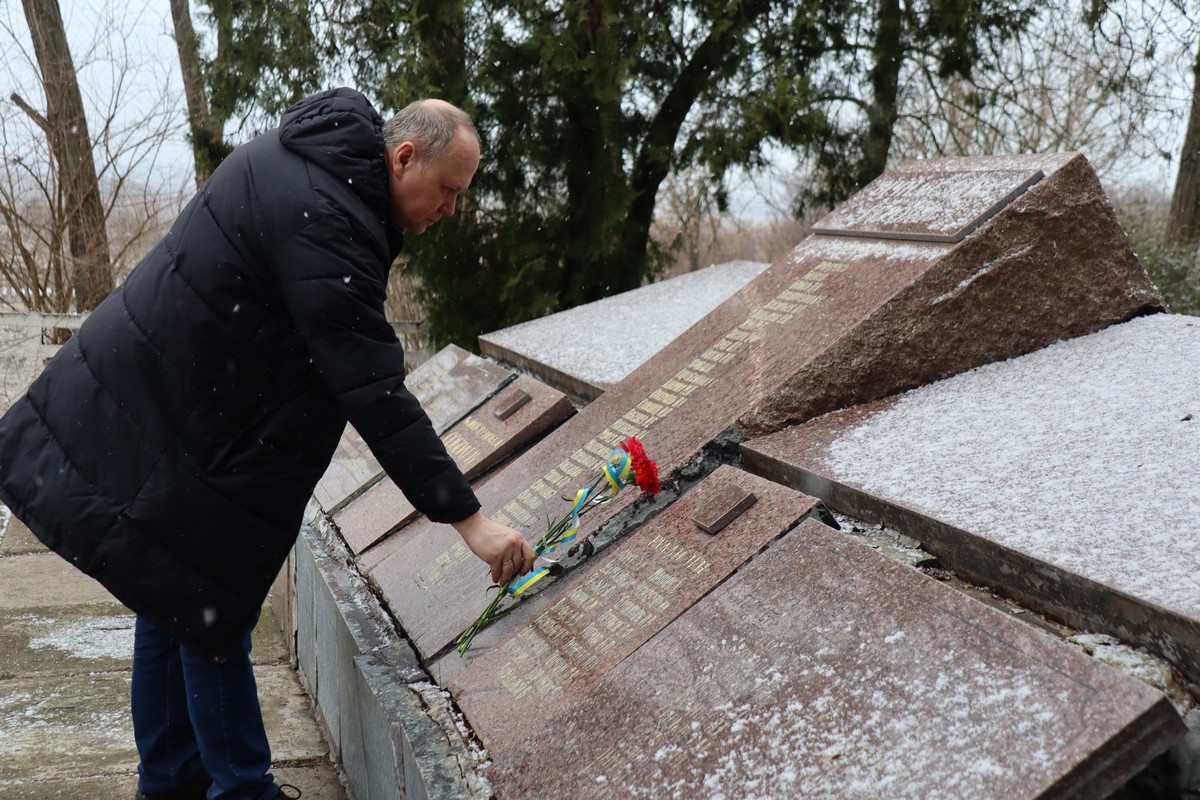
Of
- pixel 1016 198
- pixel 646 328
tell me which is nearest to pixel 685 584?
pixel 1016 198

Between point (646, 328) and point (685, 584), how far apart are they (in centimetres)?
243

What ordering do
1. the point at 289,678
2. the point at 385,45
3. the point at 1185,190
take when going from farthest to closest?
the point at 1185,190 < the point at 385,45 < the point at 289,678

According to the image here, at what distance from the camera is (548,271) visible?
636cm

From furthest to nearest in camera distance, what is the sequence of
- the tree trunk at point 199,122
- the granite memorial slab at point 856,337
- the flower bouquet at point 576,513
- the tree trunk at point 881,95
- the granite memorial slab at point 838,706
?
the tree trunk at point 199,122, the tree trunk at point 881,95, the granite memorial slab at point 856,337, the flower bouquet at point 576,513, the granite memorial slab at point 838,706

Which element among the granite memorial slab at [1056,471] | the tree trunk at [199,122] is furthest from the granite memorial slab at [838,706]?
the tree trunk at [199,122]

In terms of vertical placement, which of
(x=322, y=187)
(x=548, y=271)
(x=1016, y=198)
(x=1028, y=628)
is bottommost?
(x=548, y=271)

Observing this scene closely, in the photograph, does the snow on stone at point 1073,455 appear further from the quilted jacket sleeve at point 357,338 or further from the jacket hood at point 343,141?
the jacket hood at point 343,141

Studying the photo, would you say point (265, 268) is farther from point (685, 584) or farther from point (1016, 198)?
point (1016, 198)

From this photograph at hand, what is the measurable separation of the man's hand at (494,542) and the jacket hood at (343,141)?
2.13ft

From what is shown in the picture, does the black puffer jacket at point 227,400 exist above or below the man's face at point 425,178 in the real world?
below

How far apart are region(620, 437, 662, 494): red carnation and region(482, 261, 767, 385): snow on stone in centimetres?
123

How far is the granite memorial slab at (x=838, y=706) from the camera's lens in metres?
1.39

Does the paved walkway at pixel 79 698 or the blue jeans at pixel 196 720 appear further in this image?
the paved walkway at pixel 79 698

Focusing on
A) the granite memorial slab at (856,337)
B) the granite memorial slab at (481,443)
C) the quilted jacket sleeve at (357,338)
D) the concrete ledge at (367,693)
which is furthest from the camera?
the granite memorial slab at (481,443)
